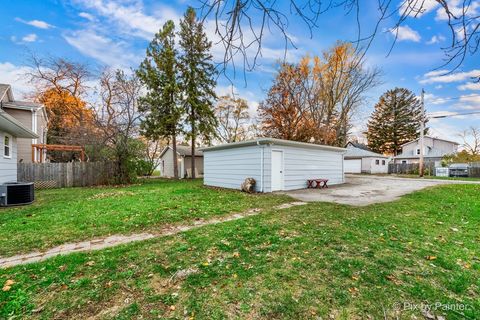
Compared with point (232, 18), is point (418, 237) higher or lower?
lower

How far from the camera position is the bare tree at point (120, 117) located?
14.1m

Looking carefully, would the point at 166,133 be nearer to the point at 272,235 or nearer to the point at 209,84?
the point at 209,84

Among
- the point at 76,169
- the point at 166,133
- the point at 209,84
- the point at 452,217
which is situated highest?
the point at 209,84

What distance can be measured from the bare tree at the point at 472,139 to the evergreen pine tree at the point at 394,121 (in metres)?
5.66

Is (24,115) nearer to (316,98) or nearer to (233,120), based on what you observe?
(233,120)

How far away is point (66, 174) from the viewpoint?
1278 cm

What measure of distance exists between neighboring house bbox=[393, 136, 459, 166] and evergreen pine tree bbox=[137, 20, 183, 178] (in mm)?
32992

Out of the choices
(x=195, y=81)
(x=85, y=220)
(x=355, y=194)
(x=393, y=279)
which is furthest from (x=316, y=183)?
(x=195, y=81)

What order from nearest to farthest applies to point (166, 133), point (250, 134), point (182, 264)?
point (182, 264) → point (166, 133) → point (250, 134)

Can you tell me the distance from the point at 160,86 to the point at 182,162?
7864 mm

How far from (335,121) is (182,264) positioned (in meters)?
23.0

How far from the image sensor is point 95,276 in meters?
2.58

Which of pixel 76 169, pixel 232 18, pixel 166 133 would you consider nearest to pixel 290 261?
pixel 232 18

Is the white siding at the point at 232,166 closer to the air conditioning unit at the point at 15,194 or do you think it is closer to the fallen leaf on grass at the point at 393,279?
the fallen leaf on grass at the point at 393,279
